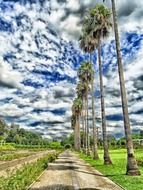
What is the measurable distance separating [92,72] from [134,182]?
151ft

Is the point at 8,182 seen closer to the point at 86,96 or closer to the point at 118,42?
the point at 118,42

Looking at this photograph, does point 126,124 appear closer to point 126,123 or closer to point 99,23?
point 126,123

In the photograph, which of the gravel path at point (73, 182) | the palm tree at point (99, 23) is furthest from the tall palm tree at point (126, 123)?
the palm tree at point (99, 23)

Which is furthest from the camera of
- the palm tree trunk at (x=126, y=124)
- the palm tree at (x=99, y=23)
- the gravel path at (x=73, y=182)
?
the palm tree at (x=99, y=23)

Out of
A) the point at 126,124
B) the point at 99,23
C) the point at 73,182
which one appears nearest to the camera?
the point at 73,182

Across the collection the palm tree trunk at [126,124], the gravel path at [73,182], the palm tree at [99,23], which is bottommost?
the gravel path at [73,182]

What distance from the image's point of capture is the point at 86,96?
69.9m

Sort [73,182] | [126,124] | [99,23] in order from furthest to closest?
[99,23], [126,124], [73,182]

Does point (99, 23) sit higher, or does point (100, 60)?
point (99, 23)

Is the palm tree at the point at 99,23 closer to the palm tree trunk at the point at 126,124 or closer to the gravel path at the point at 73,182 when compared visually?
the palm tree trunk at the point at 126,124

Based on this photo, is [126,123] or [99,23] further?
[99,23]

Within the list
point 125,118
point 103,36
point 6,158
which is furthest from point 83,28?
point 6,158

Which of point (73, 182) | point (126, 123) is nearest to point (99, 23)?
point (126, 123)

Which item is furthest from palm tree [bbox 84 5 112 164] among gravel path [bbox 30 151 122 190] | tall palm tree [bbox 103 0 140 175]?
gravel path [bbox 30 151 122 190]
